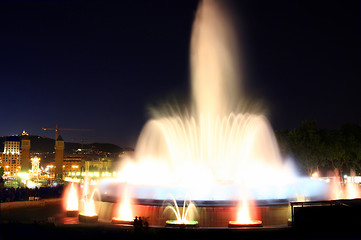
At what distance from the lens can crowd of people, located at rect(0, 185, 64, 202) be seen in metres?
27.7

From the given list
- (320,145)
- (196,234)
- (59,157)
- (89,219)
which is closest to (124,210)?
(89,219)

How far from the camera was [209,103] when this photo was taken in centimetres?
2916

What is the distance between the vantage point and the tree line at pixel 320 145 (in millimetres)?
49125

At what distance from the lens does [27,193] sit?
2992 centimetres

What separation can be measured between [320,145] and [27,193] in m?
36.9

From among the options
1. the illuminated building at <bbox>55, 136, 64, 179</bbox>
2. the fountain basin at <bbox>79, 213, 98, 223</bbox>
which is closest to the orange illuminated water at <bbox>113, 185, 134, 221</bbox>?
the fountain basin at <bbox>79, 213, 98, 223</bbox>

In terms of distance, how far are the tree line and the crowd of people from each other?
33.1m

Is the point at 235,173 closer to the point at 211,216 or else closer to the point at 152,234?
the point at 211,216

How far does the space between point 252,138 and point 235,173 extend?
4720mm

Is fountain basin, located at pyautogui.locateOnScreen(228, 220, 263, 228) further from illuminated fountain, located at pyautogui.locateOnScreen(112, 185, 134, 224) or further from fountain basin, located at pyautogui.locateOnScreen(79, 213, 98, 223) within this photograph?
fountain basin, located at pyautogui.locateOnScreen(79, 213, 98, 223)

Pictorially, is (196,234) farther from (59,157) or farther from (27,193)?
(59,157)

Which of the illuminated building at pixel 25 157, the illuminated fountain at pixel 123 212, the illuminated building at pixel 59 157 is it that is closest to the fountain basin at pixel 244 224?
the illuminated fountain at pixel 123 212

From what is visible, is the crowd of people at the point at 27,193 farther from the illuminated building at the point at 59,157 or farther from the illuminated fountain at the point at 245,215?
the illuminated building at the point at 59,157

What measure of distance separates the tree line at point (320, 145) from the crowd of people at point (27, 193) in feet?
109
